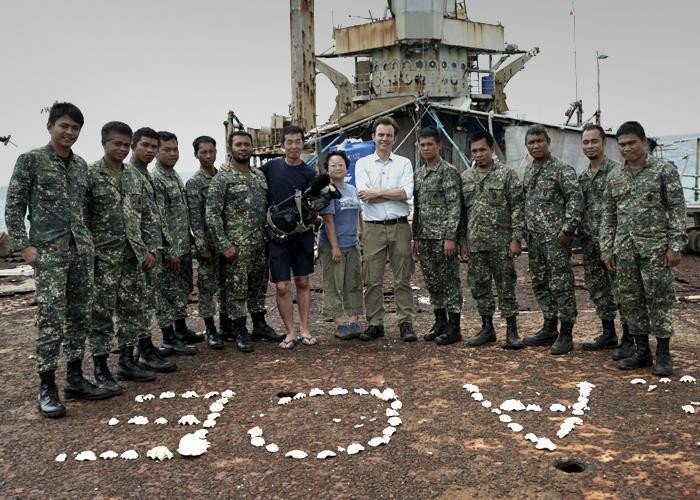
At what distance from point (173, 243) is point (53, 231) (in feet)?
5.20

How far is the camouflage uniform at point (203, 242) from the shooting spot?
6.51 m

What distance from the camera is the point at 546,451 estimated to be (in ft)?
12.0

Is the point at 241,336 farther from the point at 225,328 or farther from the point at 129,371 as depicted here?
the point at 129,371

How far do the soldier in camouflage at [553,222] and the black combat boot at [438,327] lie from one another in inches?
46.4

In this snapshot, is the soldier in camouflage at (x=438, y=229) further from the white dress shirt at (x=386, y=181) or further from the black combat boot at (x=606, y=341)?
the black combat boot at (x=606, y=341)

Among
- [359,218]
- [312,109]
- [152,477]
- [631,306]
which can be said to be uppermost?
[312,109]

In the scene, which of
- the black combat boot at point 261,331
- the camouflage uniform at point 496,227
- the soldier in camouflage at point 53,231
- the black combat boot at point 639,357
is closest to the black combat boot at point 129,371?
the soldier in camouflage at point 53,231

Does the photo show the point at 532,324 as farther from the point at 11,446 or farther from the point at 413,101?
the point at 413,101

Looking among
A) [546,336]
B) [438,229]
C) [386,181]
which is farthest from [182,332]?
[546,336]

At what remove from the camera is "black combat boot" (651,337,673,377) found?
501 centimetres

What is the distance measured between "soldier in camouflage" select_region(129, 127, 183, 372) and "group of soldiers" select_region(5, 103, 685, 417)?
0.02m

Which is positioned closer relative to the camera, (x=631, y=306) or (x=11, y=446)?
(x=11, y=446)

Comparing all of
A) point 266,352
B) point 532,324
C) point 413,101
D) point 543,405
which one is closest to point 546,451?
point 543,405

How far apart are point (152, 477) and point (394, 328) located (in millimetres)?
4301
